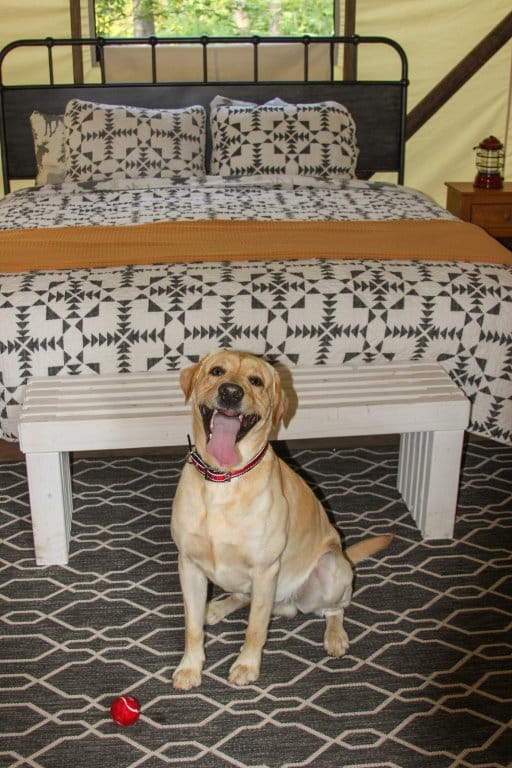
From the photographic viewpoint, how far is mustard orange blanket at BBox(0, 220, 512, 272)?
294cm

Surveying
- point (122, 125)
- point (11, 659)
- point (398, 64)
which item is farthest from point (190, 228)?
point (398, 64)

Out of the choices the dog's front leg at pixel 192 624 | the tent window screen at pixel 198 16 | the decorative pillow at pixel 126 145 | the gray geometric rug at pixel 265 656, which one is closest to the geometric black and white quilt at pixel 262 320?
the gray geometric rug at pixel 265 656

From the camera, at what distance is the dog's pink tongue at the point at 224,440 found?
77.4 inches

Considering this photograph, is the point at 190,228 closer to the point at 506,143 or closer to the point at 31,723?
the point at 31,723

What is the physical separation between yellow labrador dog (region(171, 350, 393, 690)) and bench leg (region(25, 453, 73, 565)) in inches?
20.4

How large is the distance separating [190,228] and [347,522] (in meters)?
1.17

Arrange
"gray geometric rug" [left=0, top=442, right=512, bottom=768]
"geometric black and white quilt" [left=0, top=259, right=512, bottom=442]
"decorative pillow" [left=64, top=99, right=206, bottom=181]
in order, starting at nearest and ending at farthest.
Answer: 1. "gray geometric rug" [left=0, top=442, right=512, bottom=768]
2. "geometric black and white quilt" [left=0, top=259, right=512, bottom=442]
3. "decorative pillow" [left=64, top=99, right=206, bottom=181]

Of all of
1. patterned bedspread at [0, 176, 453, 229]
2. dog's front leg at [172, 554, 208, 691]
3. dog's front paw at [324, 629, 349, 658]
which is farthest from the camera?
patterned bedspread at [0, 176, 453, 229]

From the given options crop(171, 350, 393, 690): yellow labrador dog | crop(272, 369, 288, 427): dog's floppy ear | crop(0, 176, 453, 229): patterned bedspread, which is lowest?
crop(171, 350, 393, 690): yellow labrador dog

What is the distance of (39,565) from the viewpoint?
251 cm

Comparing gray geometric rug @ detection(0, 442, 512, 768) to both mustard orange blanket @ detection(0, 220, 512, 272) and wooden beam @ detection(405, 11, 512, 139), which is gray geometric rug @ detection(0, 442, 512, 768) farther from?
wooden beam @ detection(405, 11, 512, 139)

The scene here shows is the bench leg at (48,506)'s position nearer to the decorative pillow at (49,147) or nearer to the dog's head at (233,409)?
the dog's head at (233,409)

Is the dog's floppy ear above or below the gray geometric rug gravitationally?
above

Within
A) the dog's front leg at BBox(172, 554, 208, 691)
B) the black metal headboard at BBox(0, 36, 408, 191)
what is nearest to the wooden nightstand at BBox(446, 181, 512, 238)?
the black metal headboard at BBox(0, 36, 408, 191)
